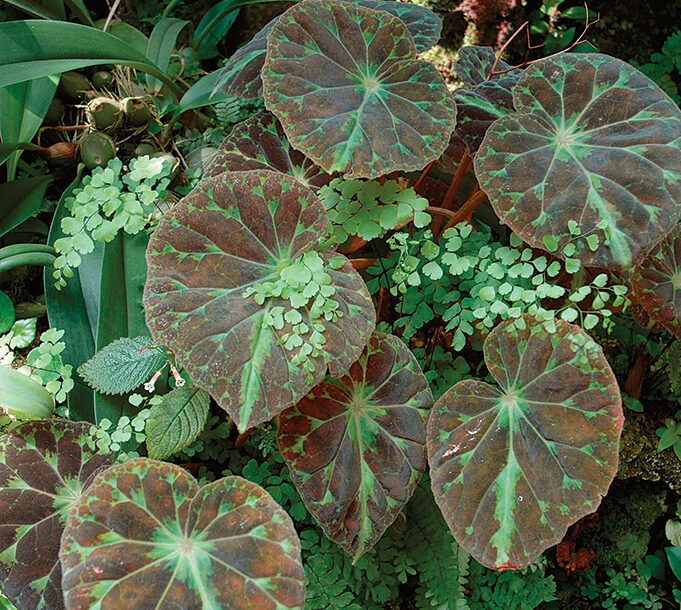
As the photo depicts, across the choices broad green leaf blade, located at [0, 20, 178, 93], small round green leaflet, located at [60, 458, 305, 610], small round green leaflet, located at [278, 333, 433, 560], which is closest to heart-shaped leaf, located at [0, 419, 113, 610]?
small round green leaflet, located at [60, 458, 305, 610]

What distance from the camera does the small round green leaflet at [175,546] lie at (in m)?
0.79

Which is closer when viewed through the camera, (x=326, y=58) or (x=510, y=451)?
(x=510, y=451)

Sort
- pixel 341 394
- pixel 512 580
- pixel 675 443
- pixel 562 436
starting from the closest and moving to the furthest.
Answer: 1. pixel 562 436
2. pixel 341 394
3. pixel 512 580
4. pixel 675 443

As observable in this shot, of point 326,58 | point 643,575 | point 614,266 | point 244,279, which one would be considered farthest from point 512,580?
point 326,58

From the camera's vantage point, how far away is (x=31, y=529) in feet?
3.25

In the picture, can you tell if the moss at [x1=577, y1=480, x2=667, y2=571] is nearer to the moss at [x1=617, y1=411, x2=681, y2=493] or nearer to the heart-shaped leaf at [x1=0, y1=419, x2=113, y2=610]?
the moss at [x1=617, y1=411, x2=681, y2=493]

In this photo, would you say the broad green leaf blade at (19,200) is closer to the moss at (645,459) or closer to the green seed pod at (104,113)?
the green seed pod at (104,113)

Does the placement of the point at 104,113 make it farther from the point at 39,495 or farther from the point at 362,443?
the point at 362,443

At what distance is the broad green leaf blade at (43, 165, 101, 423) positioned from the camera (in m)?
1.24

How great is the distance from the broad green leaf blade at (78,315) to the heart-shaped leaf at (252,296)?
43 cm

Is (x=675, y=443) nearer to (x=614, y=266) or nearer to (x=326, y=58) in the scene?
(x=614, y=266)

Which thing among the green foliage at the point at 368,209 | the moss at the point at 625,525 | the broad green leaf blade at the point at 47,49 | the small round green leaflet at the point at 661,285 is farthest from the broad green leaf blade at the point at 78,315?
the moss at the point at 625,525

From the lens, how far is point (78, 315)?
1.33m

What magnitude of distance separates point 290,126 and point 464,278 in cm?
42
